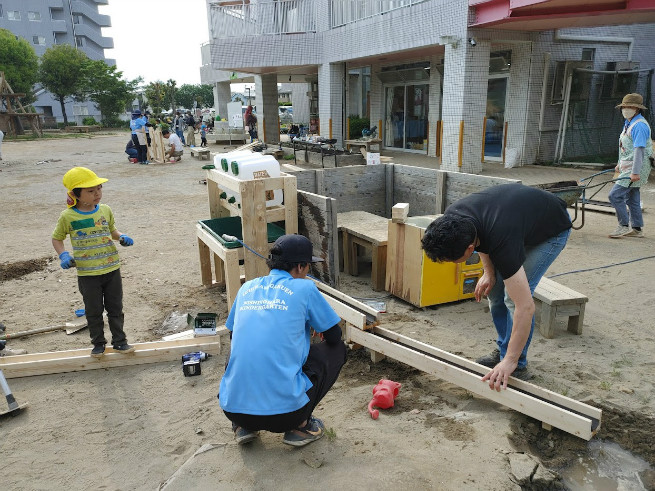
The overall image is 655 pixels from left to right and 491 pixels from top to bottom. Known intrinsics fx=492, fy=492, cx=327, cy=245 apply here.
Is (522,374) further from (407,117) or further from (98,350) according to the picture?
(407,117)

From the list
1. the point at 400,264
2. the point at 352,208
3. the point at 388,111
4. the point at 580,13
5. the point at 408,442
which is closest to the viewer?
the point at 408,442

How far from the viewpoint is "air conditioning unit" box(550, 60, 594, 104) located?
12.8 metres

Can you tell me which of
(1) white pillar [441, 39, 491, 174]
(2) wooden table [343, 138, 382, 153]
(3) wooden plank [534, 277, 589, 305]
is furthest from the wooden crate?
(2) wooden table [343, 138, 382, 153]

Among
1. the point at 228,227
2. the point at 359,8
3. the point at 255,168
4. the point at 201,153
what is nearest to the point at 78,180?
the point at 255,168

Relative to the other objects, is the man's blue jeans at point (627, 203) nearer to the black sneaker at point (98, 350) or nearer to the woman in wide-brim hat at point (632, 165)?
the woman in wide-brim hat at point (632, 165)

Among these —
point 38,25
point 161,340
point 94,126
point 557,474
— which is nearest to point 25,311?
point 161,340

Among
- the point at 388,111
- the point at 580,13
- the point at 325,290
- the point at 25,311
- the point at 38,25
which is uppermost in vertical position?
the point at 38,25

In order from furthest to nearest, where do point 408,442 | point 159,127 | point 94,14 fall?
point 94,14 → point 159,127 → point 408,442

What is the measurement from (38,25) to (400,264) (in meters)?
69.7

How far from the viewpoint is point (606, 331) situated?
4.18 m

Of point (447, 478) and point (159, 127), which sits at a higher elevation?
point (159, 127)

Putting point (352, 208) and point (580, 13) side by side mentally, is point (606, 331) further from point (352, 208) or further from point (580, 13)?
point (580, 13)

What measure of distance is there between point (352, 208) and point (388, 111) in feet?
43.3

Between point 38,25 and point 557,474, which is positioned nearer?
point 557,474
